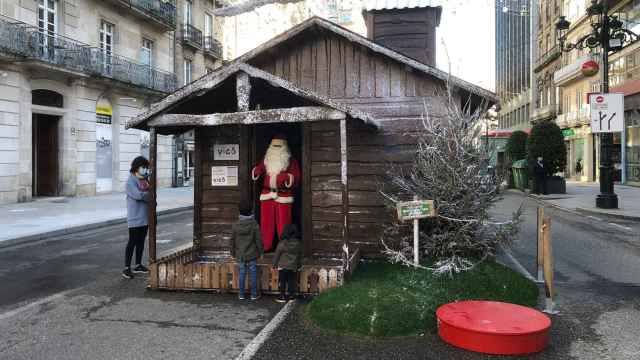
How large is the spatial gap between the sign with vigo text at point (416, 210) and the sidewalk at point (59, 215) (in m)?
8.87

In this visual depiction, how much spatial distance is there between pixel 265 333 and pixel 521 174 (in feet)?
80.7

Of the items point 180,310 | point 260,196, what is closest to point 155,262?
point 180,310

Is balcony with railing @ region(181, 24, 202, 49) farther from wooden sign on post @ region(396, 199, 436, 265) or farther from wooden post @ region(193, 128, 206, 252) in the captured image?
wooden sign on post @ region(396, 199, 436, 265)

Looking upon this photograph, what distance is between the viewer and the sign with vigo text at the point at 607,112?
1471 centimetres

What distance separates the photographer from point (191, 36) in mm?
32812

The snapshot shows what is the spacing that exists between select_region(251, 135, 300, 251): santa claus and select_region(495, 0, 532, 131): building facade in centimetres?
5545

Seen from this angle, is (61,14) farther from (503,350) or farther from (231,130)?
(503,350)

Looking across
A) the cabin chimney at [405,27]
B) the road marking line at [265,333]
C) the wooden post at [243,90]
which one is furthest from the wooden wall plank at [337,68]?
the road marking line at [265,333]

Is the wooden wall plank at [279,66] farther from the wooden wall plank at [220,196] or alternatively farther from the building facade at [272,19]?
the building facade at [272,19]

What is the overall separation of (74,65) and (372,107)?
58.1 ft

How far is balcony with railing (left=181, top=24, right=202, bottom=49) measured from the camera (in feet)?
105

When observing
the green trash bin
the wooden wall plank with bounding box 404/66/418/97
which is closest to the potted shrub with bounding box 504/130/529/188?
the green trash bin

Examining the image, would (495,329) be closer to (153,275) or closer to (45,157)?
(153,275)

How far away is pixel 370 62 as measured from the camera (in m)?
8.63
